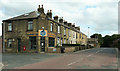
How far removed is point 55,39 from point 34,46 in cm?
540

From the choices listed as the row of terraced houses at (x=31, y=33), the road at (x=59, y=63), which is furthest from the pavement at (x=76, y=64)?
the row of terraced houses at (x=31, y=33)

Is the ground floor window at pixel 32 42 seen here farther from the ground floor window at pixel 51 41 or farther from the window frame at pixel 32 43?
the ground floor window at pixel 51 41

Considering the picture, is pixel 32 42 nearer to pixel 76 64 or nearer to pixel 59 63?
pixel 59 63

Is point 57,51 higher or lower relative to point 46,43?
lower

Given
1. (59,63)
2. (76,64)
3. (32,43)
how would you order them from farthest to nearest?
(32,43)
(59,63)
(76,64)

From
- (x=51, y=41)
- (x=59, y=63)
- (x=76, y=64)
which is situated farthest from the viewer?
(x=51, y=41)

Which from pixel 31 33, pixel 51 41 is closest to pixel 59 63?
pixel 31 33

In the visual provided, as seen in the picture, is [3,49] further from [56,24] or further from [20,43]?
[56,24]

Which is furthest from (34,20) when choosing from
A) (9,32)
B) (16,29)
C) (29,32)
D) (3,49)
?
(3,49)

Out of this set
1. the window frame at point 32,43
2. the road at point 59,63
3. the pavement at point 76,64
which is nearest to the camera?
the pavement at point 76,64

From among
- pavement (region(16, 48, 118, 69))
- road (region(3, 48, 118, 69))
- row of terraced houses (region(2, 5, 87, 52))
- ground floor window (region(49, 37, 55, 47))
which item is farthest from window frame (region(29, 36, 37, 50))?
pavement (region(16, 48, 118, 69))

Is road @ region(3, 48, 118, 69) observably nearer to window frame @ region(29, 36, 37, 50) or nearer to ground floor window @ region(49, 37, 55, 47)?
window frame @ region(29, 36, 37, 50)

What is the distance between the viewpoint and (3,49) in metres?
27.7

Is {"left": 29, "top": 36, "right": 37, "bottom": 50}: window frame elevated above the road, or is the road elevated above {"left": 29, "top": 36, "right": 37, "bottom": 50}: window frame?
{"left": 29, "top": 36, "right": 37, "bottom": 50}: window frame
